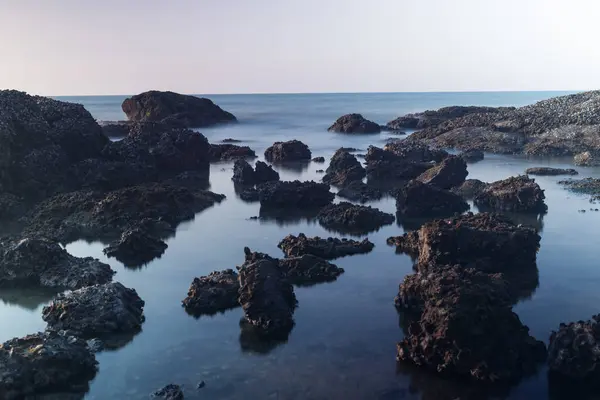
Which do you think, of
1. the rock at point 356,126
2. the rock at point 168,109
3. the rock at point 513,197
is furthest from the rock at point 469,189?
the rock at point 168,109

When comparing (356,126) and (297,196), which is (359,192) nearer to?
(297,196)

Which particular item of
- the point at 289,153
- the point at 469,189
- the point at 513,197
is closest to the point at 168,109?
the point at 289,153

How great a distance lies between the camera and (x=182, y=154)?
168 ft

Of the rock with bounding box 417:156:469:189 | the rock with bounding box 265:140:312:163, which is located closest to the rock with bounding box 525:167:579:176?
the rock with bounding box 417:156:469:189

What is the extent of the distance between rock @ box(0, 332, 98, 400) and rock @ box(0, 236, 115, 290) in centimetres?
615

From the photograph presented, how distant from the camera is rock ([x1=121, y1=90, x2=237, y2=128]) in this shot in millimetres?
100312

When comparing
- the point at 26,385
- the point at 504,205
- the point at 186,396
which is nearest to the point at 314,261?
the point at 186,396

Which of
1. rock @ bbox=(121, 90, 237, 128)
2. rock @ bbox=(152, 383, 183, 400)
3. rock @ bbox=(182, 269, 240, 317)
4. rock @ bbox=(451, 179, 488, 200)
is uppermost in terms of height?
rock @ bbox=(121, 90, 237, 128)

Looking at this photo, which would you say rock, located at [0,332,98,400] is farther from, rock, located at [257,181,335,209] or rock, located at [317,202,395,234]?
rock, located at [257,181,335,209]

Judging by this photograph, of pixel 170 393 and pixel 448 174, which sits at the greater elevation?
pixel 448 174

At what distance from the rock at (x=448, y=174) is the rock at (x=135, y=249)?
806 inches

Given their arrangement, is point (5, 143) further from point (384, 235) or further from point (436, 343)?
point (436, 343)

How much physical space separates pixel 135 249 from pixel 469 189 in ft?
72.0

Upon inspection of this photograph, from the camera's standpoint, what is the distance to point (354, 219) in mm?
30312
